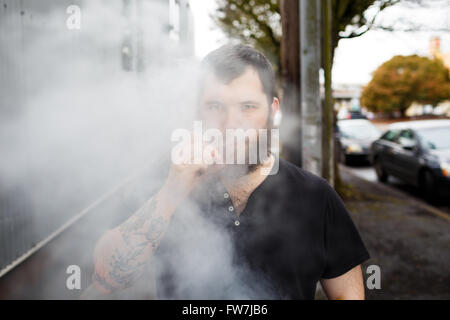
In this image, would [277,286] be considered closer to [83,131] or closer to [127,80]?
[127,80]

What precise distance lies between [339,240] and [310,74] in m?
1.31

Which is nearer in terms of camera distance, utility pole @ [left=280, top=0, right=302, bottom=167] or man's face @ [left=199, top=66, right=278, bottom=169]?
man's face @ [left=199, top=66, right=278, bottom=169]

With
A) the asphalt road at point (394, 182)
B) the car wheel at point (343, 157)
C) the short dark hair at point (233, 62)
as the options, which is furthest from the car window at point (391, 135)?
the short dark hair at point (233, 62)

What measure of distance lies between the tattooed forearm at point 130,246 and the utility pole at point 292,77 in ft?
5.27

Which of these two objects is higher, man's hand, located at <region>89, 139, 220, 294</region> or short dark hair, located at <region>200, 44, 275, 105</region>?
short dark hair, located at <region>200, 44, 275, 105</region>

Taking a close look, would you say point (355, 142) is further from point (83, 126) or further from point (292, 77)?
point (83, 126)

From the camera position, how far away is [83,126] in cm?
327

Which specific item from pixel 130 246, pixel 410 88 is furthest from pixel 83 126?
pixel 410 88

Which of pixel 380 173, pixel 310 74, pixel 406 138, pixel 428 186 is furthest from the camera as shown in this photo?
pixel 380 173

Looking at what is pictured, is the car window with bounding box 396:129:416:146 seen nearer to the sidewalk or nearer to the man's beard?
the sidewalk

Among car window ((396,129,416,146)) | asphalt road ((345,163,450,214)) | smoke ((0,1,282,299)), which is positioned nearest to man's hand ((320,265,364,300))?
smoke ((0,1,282,299))

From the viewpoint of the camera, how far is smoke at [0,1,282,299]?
1461 millimetres

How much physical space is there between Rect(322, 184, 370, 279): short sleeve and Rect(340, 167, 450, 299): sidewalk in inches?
41.7
